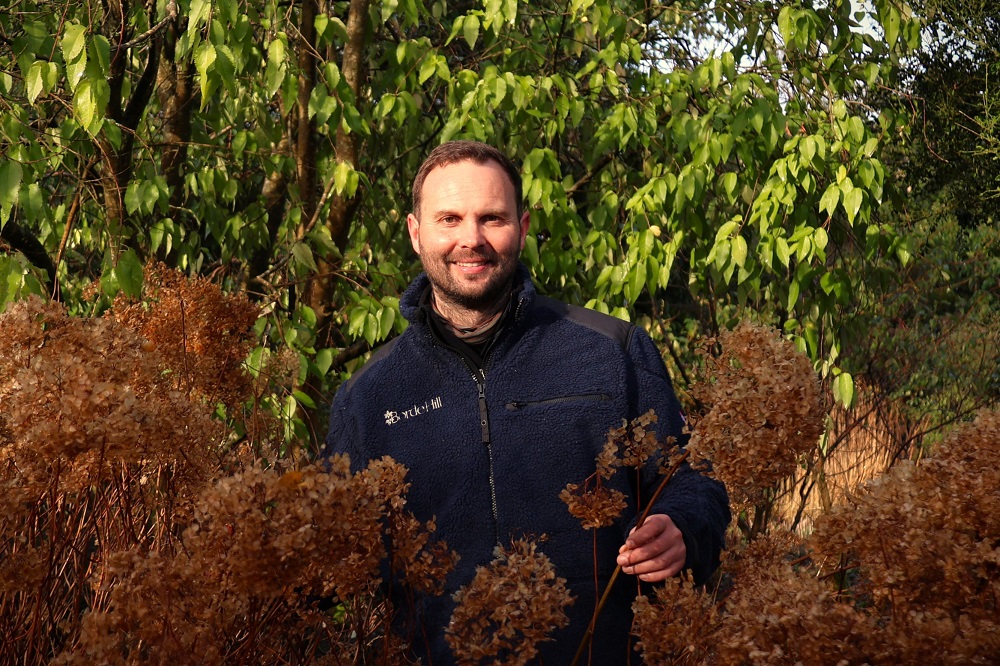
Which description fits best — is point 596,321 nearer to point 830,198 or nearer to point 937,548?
point 937,548

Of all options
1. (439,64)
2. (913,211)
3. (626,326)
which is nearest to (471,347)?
(626,326)

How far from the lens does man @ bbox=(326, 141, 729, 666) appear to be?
2154mm

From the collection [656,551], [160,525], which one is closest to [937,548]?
[656,551]

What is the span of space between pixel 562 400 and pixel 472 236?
385 millimetres

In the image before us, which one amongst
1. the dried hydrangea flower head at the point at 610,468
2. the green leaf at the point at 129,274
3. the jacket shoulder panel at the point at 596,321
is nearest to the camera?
the dried hydrangea flower head at the point at 610,468

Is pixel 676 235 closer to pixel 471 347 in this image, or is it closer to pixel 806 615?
pixel 471 347

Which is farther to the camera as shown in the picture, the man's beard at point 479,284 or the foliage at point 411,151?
the foliage at point 411,151

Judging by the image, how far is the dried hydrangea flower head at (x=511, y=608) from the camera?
3.43 ft

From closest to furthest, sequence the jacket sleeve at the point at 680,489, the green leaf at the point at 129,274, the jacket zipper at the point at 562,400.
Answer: the jacket sleeve at the point at 680,489, the jacket zipper at the point at 562,400, the green leaf at the point at 129,274

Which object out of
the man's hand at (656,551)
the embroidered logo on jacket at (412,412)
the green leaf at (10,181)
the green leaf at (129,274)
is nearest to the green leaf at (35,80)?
the green leaf at (10,181)

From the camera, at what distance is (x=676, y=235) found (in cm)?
378

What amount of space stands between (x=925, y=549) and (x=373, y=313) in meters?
2.97

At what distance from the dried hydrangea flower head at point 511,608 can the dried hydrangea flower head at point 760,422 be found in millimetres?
191

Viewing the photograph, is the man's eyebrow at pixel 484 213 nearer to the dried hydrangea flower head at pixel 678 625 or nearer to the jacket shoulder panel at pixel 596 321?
the jacket shoulder panel at pixel 596 321
